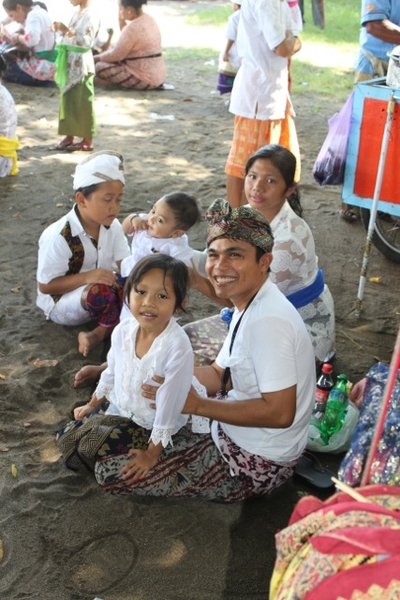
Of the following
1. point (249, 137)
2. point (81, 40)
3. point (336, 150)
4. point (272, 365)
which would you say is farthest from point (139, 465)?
point (81, 40)

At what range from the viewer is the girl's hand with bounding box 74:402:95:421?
3455 millimetres

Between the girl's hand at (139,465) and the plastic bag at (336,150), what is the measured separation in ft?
8.55

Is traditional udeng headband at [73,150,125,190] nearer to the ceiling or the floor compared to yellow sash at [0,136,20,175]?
nearer to the ceiling

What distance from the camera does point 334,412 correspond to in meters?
3.51

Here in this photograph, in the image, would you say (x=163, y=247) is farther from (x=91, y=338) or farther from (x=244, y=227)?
(x=244, y=227)

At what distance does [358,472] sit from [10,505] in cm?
155

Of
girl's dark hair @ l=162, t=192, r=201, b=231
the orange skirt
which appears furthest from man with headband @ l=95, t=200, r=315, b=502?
the orange skirt

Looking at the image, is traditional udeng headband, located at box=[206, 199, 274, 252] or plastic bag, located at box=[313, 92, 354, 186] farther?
plastic bag, located at box=[313, 92, 354, 186]

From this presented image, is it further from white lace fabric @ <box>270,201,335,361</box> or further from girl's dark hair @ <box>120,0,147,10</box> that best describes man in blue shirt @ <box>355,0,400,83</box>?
girl's dark hair @ <box>120,0,147,10</box>

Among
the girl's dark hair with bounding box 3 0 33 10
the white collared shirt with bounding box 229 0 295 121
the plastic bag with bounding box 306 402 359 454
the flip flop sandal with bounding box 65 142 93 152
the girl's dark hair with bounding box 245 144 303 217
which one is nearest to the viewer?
the plastic bag with bounding box 306 402 359 454

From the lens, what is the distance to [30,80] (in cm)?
1017

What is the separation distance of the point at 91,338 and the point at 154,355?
1297mm

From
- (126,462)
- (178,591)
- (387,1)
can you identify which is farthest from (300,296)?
(387,1)

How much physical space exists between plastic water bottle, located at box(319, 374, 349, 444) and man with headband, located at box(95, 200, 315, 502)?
0.50 metres
